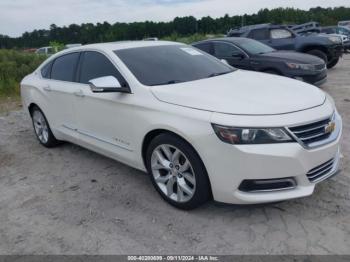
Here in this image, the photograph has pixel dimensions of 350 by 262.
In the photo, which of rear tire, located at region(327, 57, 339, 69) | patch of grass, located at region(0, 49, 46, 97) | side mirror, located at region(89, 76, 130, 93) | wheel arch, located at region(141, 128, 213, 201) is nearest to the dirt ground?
wheel arch, located at region(141, 128, 213, 201)

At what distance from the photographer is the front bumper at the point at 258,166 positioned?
308cm

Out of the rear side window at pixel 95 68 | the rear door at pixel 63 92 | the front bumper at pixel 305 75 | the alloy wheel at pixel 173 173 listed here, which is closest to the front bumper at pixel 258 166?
the alloy wheel at pixel 173 173

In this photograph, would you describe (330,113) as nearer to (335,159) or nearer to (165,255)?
(335,159)

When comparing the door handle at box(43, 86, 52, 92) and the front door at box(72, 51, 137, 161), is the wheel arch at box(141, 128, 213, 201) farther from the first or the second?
the door handle at box(43, 86, 52, 92)

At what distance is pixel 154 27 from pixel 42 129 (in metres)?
61.4

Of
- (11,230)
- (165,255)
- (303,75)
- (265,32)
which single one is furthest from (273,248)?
(265,32)

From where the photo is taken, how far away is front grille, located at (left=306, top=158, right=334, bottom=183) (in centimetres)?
330

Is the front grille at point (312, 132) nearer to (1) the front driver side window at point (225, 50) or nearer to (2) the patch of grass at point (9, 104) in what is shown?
(1) the front driver side window at point (225, 50)

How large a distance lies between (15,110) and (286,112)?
775 cm

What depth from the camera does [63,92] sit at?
505cm

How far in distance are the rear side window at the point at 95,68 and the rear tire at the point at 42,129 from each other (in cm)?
135

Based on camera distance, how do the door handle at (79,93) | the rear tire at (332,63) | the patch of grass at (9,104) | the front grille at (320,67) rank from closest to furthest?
the door handle at (79,93), the front grille at (320,67), the patch of grass at (9,104), the rear tire at (332,63)

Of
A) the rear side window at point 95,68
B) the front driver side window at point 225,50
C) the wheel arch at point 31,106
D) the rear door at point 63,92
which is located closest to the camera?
the rear side window at point 95,68

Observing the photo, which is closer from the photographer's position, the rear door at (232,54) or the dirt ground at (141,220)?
the dirt ground at (141,220)
